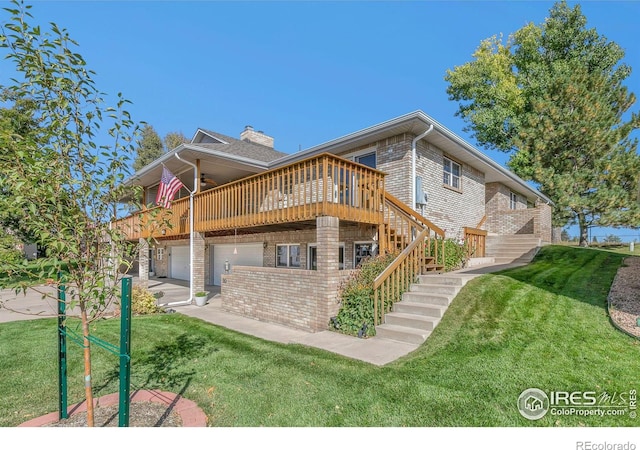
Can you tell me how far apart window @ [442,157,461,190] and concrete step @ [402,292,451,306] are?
19.3ft

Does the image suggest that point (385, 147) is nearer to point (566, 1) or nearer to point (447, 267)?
point (447, 267)

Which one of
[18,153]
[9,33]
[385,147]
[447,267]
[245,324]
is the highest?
[385,147]

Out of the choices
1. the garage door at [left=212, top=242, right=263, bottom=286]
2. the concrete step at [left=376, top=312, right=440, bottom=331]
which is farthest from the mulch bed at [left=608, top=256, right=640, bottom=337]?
the garage door at [left=212, top=242, right=263, bottom=286]

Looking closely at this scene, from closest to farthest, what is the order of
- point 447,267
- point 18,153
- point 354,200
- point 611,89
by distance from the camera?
point 18,153, point 354,200, point 447,267, point 611,89

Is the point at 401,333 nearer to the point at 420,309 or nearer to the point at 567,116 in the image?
the point at 420,309

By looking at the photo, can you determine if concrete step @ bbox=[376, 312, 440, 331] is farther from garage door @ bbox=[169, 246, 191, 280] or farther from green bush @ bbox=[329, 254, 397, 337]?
garage door @ bbox=[169, 246, 191, 280]

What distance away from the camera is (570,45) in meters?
24.0

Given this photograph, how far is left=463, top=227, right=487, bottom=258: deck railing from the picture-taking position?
11.4 m

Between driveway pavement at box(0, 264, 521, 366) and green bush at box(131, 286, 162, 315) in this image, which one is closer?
driveway pavement at box(0, 264, 521, 366)

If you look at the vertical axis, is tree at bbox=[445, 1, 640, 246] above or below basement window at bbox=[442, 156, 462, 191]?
above

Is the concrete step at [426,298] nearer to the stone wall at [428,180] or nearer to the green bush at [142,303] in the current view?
the stone wall at [428,180]

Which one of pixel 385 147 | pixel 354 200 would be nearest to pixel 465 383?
pixel 354 200

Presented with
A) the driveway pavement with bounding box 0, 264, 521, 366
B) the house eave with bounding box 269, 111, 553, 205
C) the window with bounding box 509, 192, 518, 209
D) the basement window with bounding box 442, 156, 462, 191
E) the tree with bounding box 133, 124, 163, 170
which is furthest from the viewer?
the tree with bounding box 133, 124, 163, 170

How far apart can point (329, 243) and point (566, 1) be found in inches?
1171
